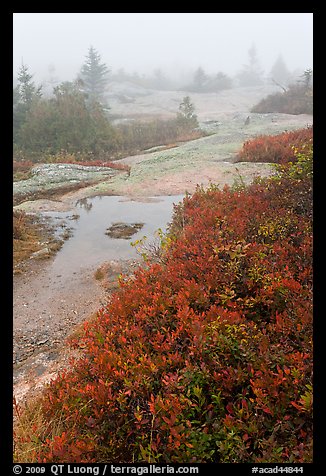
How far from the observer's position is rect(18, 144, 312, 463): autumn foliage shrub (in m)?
3.00

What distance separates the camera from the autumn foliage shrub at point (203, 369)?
3.00 meters

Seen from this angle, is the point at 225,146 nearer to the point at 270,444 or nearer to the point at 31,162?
the point at 31,162

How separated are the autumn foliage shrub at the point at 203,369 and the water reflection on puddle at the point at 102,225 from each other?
5106 mm

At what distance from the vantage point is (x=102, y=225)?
1255 cm

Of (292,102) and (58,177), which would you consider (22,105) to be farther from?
(292,102)

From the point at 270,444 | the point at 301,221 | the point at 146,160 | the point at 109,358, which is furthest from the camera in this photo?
the point at 146,160

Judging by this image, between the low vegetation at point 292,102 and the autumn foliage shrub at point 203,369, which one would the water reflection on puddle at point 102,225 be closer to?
the autumn foliage shrub at point 203,369

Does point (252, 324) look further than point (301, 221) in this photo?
No

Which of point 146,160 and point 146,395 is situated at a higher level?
point 146,160

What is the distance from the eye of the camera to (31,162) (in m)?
22.7

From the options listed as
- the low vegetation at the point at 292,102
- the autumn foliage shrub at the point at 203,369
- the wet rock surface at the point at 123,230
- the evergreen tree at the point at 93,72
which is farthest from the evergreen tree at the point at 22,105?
the autumn foliage shrub at the point at 203,369

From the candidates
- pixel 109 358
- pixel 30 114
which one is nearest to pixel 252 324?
pixel 109 358
